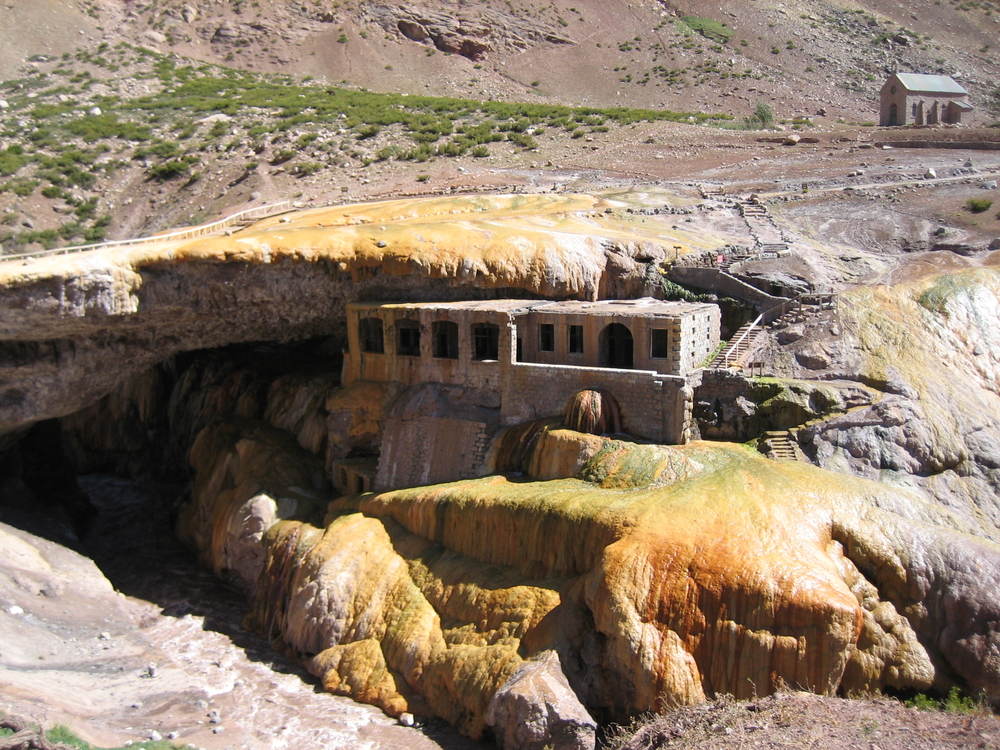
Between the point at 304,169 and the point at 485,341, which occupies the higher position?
the point at 304,169

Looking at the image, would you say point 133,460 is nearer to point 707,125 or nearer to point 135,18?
point 707,125

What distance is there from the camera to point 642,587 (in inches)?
938

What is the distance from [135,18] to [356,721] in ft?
302

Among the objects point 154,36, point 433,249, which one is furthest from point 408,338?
point 154,36

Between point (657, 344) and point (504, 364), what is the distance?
5138 mm

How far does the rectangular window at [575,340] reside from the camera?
3297cm

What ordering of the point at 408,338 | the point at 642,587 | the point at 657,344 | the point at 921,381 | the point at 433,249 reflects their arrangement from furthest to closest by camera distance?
the point at 433,249 → the point at 408,338 → the point at 921,381 → the point at 657,344 → the point at 642,587

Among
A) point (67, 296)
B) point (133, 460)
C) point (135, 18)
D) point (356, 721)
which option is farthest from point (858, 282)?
point (135, 18)

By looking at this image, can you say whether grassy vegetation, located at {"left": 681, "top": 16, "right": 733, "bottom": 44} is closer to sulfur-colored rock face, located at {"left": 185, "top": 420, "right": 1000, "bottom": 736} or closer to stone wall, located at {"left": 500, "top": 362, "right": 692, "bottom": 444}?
stone wall, located at {"left": 500, "top": 362, "right": 692, "bottom": 444}

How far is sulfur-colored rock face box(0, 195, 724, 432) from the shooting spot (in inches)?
1268

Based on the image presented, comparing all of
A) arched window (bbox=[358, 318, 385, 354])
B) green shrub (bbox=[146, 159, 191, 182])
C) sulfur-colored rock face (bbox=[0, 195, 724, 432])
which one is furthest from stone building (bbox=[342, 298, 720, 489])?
green shrub (bbox=[146, 159, 191, 182])

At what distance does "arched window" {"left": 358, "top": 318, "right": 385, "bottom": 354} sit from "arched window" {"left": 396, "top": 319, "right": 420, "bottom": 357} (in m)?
1.00

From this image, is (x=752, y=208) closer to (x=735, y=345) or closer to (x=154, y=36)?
(x=735, y=345)

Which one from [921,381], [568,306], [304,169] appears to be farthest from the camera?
[304,169]
